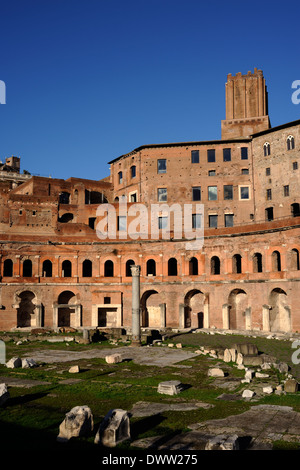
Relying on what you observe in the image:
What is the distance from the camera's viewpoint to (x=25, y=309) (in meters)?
40.9

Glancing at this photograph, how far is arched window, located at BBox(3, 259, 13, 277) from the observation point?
41.7 m

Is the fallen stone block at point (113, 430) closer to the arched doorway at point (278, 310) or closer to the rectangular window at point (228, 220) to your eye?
the arched doorway at point (278, 310)

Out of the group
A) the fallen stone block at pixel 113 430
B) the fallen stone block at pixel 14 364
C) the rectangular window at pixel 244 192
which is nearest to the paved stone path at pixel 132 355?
the fallen stone block at pixel 14 364

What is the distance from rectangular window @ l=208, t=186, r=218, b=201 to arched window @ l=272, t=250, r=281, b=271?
10.9m

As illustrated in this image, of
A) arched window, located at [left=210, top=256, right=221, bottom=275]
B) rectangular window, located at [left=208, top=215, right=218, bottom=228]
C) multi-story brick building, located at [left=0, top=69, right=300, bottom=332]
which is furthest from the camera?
rectangular window, located at [left=208, top=215, right=218, bottom=228]

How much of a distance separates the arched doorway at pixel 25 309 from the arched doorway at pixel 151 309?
10152mm

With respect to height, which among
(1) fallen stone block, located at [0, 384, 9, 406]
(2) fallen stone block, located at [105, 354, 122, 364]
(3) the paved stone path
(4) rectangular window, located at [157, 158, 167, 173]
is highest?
(4) rectangular window, located at [157, 158, 167, 173]

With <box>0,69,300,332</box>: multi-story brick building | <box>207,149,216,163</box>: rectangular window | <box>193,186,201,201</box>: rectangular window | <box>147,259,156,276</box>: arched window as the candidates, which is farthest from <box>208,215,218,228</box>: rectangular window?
<box>147,259,156,276</box>: arched window

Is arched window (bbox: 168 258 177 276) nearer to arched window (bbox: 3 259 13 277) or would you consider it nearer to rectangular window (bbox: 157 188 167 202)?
rectangular window (bbox: 157 188 167 202)

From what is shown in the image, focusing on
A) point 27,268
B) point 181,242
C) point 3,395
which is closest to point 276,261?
point 181,242

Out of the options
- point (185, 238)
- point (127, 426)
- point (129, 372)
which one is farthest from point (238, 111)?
point (127, 426)

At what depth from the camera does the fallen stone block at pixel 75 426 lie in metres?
10.4

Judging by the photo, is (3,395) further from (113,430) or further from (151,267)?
(151,267)

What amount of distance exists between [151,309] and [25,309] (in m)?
11.6
